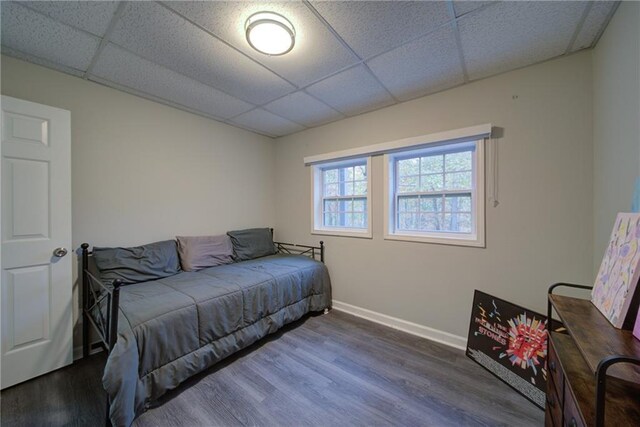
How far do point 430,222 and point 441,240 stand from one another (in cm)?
27

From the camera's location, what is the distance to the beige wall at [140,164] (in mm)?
2047

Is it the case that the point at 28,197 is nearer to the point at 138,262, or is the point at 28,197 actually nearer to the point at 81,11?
the point at 138,262

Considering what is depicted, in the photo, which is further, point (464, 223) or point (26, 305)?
point (464, 223)

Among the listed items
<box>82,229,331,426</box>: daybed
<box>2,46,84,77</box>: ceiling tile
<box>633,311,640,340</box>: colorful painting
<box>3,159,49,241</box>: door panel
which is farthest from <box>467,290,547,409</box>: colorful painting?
<box>2,46,84,77</box>: ceiling tile

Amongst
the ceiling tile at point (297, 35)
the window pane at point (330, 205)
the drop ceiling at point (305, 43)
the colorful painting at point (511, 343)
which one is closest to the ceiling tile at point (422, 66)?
the drop ceiling at point (305, 43)

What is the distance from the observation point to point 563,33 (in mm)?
1553

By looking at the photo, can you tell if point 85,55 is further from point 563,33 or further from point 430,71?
point 563,33

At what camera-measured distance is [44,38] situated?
1.61 meters

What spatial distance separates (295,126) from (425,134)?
170 cm

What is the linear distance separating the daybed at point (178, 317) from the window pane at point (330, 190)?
1104 mm

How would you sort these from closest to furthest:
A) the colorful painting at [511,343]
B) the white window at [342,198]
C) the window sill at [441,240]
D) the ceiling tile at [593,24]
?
the ceiling tile at [593,24] < the colorful painting at [511,343] < the window sill at [441,240] < the white window at [342,198]

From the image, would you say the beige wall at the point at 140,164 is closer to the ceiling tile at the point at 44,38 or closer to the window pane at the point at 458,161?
the ceiling tile at the point at 44,38

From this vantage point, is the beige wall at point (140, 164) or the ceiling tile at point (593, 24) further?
the beige wall at point (140, 164)

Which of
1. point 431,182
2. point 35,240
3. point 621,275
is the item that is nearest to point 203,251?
point 35,240
